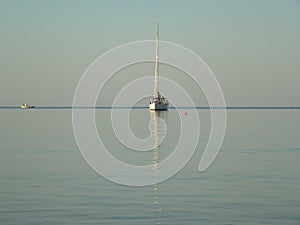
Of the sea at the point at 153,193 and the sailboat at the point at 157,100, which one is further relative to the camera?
the sailboat at the point at 157,100

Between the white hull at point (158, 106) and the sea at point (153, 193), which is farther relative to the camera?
the white hull at point (158, 106)

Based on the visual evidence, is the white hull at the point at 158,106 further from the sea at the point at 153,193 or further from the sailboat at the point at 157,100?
the sea at the point at 153,193

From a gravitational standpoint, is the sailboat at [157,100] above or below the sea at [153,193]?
above

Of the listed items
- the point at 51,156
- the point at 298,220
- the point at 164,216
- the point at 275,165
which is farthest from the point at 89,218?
the point at 51,156

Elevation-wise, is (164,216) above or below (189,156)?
below

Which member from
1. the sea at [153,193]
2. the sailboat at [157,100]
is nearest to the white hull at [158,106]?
the sailboat at [157,100]

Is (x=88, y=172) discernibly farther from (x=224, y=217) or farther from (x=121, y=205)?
(x=224, y=217)

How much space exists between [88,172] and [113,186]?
552 cm

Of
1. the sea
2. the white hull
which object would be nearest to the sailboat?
the white hull

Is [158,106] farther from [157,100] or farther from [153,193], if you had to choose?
[153,193]

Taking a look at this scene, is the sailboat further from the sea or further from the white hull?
the sea

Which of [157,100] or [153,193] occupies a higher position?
[157,100]

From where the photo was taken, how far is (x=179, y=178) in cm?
3291

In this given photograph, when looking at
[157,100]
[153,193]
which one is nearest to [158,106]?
[157,100]
